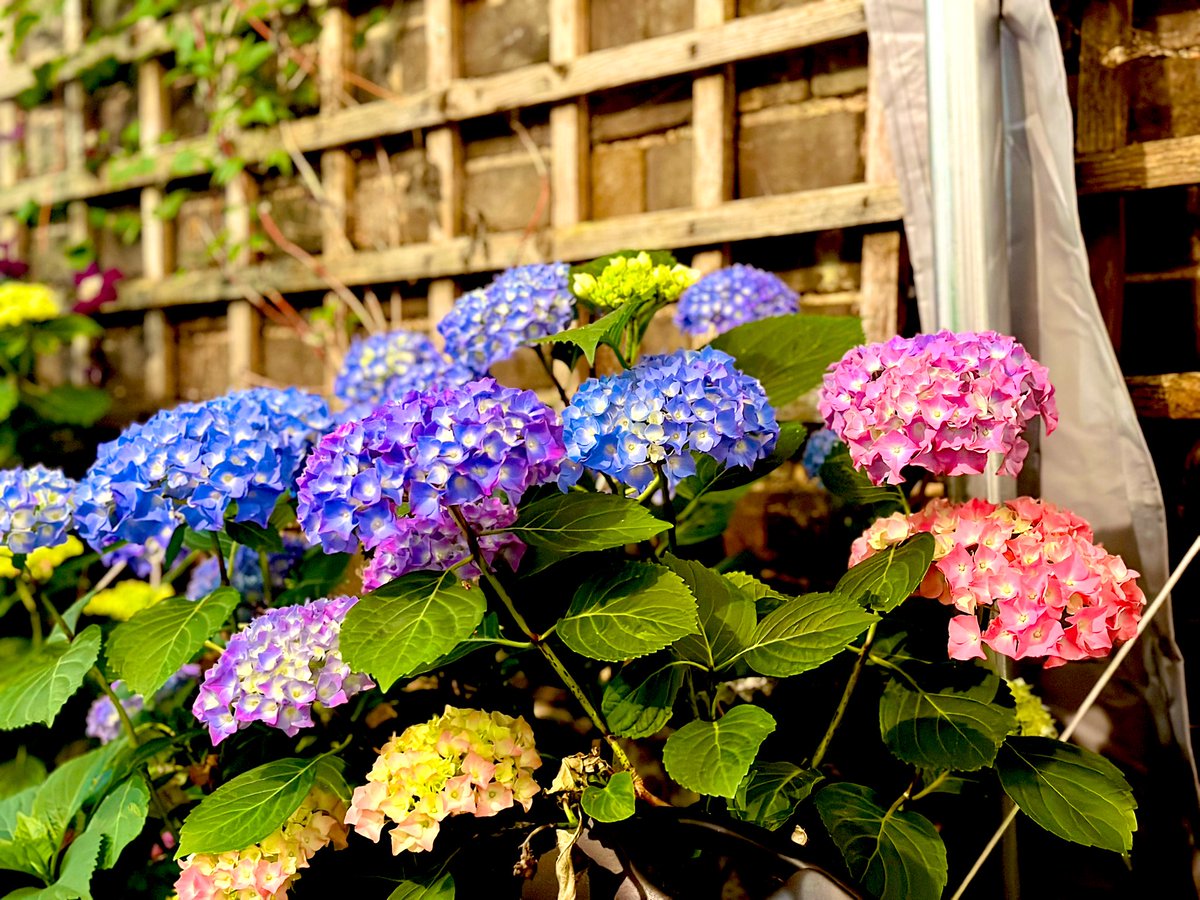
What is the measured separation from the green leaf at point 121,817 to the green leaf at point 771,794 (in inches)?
24.1

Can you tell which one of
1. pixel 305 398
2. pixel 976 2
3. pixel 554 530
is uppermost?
pixel 976 2

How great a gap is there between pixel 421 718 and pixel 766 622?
1.43ft

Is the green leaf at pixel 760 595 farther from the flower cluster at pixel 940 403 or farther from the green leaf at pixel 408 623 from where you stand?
the green leaf at pixel 408 623

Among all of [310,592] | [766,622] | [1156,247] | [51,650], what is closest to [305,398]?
[310,592]

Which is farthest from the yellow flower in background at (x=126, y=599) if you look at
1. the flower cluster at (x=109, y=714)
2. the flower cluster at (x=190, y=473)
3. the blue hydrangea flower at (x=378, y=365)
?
the flower cluster at (x=190, y=473)

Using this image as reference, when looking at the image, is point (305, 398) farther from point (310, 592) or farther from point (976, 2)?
point (976, 2)

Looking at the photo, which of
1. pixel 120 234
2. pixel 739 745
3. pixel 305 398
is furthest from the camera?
pixel 120 234

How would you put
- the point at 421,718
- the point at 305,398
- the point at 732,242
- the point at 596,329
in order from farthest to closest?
the point at 732,242, the point at 305,398, the point at 421,718, the point at 596,329

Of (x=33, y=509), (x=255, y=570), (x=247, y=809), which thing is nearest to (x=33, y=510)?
(x=33, y=509)

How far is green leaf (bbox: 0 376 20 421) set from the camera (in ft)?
7.17

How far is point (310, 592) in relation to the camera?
126cm

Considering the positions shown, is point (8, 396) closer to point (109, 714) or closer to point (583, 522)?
point (109, 714)

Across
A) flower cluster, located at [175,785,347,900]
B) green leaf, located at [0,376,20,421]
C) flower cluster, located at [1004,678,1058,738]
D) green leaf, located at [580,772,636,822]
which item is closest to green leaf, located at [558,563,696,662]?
green leaf, located at [580,772,636,822]

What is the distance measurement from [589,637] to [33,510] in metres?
0.69
